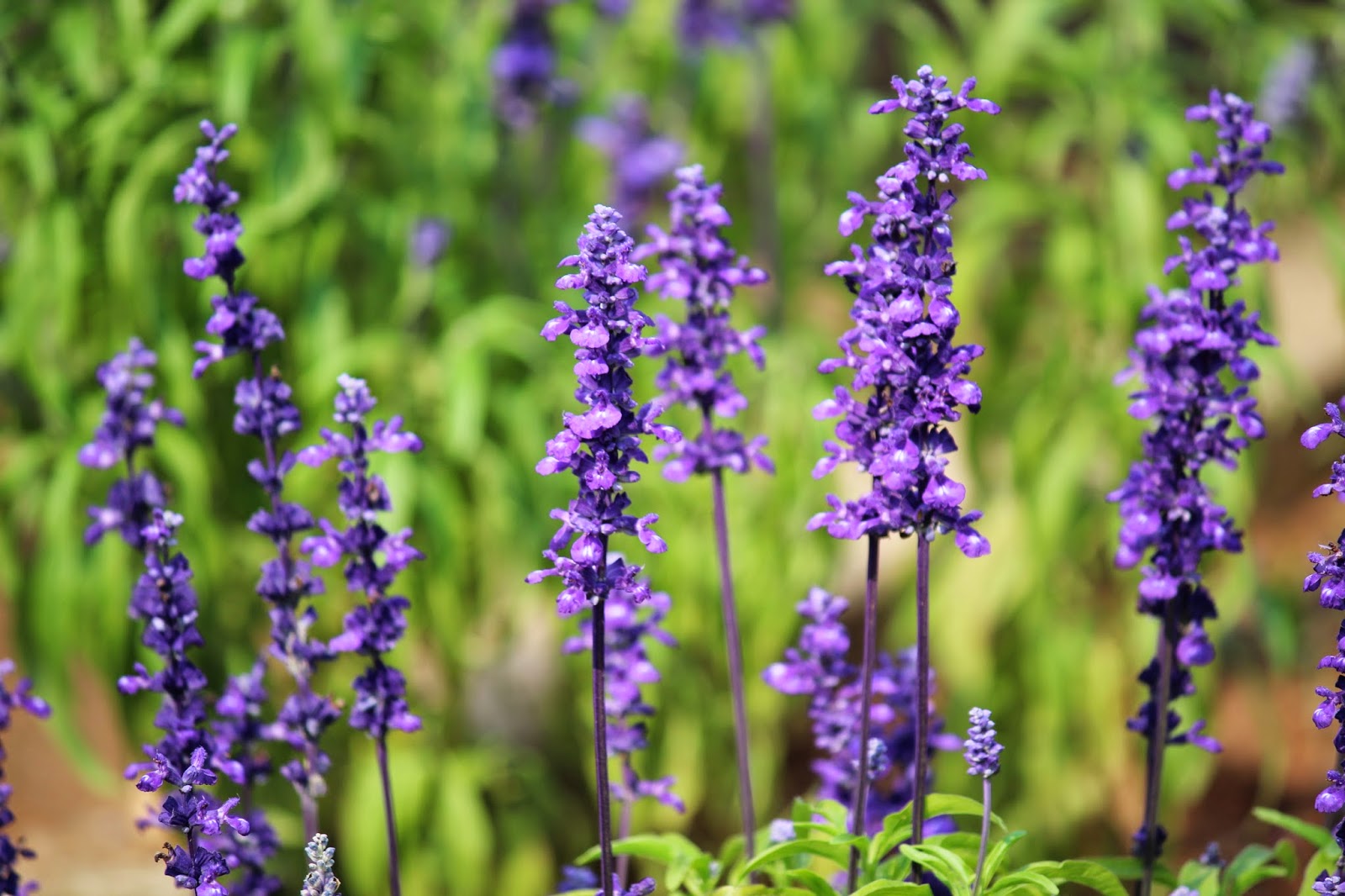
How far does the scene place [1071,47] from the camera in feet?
15.1

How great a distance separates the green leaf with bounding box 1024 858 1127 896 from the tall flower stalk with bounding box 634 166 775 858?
0.46m

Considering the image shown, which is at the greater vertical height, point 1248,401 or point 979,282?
point 979,282

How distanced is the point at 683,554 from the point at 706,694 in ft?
1.74

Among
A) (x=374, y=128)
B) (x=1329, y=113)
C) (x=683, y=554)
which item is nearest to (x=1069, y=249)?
(x=1329, y=113)

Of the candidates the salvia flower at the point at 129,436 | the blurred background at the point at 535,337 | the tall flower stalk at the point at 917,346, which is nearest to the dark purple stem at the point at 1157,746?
the tall flower stalk at the point at 917,346

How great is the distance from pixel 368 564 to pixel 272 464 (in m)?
0.20

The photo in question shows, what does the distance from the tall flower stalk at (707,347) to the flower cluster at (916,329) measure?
35 centimetres

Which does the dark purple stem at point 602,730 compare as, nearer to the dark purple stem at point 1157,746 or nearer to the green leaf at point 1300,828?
the dark purple stem at point 1157,746

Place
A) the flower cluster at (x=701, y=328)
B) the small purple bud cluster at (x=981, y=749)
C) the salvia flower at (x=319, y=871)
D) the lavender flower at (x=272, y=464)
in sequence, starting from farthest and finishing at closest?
the flower cluster at (x=701, y=328) → the lavender flower at (x=272, y=464) → the small purple bud cluster at (x=981, y=749) → the salvia flower at (x=319, y=871)

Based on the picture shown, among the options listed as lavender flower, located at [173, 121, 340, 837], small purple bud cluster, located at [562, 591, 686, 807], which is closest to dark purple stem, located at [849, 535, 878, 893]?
small purple bud cluster, located at [562, 591, 686, 807]

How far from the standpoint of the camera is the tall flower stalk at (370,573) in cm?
202

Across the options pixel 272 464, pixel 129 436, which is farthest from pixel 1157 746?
pixel 129 436

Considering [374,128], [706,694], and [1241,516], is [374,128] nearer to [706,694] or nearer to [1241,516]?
[706,694]

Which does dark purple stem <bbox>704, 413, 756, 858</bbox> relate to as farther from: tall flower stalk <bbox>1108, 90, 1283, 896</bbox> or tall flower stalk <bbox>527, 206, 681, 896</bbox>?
tall flower stalk <bbox>1108, 90, 1283, 896</bbox>
